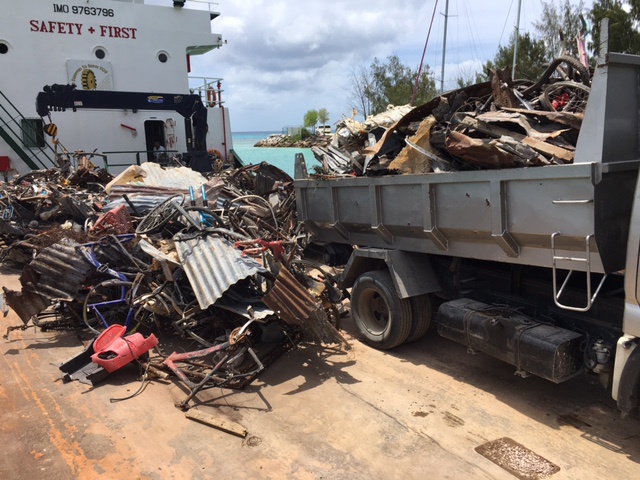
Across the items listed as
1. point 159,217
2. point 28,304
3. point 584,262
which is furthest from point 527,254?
point 28,304

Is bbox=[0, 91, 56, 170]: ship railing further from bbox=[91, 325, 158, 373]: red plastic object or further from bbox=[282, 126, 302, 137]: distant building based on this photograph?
bbox=[282, 126, 302, 137]: distant building

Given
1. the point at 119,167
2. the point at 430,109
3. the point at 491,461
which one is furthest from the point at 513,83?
the point at 119,167

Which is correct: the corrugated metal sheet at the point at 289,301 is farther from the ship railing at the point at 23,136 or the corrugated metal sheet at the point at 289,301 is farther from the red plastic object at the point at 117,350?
the ship railing at the point at 23,136

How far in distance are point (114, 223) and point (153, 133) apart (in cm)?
1472

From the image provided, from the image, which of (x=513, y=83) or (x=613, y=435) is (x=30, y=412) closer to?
(x=613, y=435)

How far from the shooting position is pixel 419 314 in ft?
18.5

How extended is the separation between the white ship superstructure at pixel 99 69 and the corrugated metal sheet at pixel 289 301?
14.1m

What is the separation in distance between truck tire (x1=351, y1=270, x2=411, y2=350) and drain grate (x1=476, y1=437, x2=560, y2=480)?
1.81 meters

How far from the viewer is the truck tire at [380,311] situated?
5.57m

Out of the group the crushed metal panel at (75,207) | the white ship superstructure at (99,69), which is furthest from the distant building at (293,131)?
the crushed metal panel at (75,207)

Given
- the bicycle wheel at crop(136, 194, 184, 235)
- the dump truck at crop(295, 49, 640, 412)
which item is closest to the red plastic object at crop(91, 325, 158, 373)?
the bicycle wheel at crop(136, 194, 184, 235)

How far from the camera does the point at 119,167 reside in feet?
65.3

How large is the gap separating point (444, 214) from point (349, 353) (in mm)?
2033

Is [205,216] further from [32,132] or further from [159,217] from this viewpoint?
[32,132]
